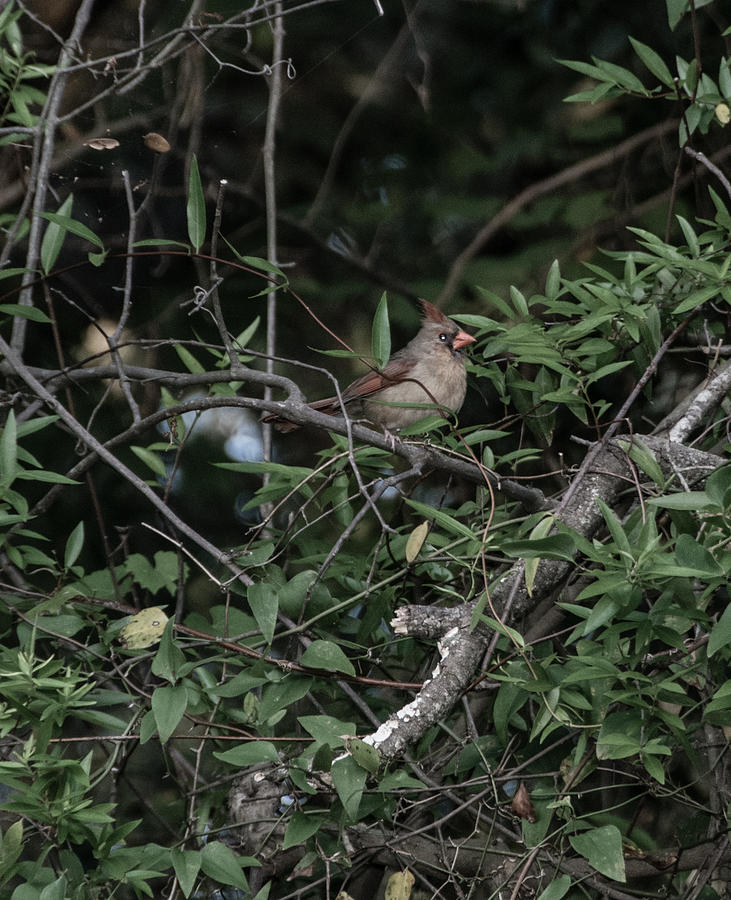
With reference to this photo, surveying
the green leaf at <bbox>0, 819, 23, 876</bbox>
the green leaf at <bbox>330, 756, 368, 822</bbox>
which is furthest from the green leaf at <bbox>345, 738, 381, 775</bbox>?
the green leaf at <bbox>0, 819, 23, 876</bbox>

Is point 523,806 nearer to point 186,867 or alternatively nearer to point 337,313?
point 186,867

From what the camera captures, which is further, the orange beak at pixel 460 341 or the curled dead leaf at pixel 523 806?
the orange beak at pixel 460 341

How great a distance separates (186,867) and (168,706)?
250 millimetres

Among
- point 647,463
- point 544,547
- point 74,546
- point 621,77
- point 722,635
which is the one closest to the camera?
point 722,635

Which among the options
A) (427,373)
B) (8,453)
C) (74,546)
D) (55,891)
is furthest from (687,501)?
(427,373)

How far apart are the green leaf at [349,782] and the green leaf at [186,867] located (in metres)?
0.29

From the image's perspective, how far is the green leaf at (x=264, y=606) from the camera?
1779mm

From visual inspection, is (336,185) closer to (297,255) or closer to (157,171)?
(297,255)

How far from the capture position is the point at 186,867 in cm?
170

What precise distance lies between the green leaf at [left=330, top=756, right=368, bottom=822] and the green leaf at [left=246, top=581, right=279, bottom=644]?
0.86ft

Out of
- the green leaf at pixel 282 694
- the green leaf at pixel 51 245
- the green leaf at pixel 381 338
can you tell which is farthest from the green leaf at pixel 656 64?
the green leaf at pixel 282 694

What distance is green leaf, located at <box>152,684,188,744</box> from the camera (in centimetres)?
167

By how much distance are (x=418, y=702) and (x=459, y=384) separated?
2109mm

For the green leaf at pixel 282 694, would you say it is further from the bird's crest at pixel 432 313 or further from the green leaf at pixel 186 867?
the bird's crest at pixel 432 313
